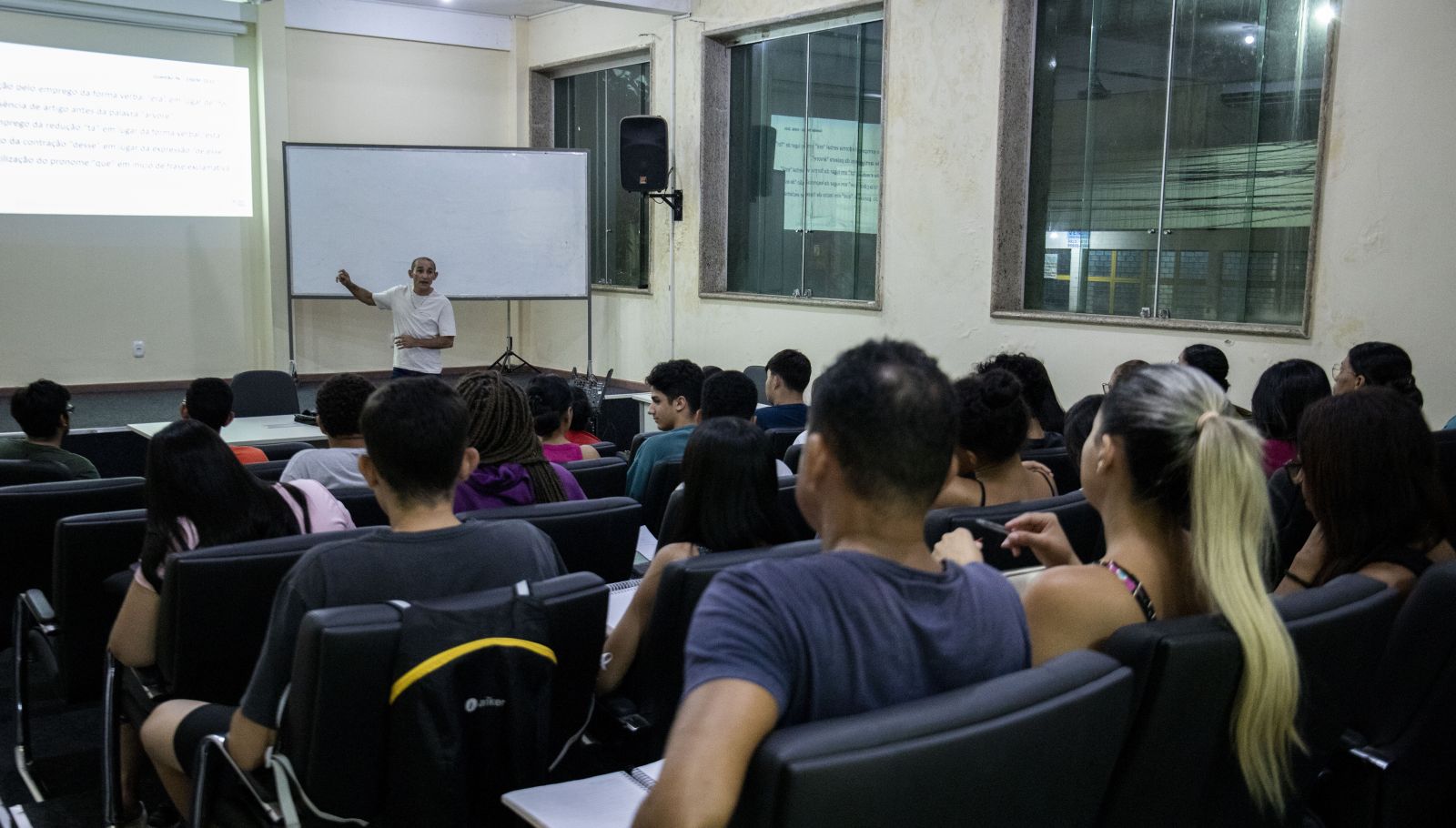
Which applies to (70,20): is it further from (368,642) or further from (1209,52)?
(368,642)

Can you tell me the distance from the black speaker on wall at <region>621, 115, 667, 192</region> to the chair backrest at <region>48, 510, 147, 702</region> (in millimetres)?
6775

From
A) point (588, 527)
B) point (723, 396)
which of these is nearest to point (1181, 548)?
point (588, 527)

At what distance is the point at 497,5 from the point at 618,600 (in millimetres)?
9313

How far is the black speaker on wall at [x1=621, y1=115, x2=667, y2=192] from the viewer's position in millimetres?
9117

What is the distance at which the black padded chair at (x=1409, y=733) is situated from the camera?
1800 millimetres

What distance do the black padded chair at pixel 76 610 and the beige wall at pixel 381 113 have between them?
6.87 m

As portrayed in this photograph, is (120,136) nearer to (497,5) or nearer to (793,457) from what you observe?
(497,5)

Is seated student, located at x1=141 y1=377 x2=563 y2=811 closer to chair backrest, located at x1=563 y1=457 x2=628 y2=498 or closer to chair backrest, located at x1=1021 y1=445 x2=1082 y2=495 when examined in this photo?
chair backrest, located at x1=563 y1=457 x2=628 y2=498

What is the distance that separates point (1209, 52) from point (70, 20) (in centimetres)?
801

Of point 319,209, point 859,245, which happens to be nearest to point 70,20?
point 319,209

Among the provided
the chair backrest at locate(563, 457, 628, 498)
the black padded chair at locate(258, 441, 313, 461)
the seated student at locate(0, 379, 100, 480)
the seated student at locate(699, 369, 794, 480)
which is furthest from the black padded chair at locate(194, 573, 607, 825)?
the black padded chair at locate(258, 441, 313, 461)

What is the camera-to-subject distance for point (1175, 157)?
634cm

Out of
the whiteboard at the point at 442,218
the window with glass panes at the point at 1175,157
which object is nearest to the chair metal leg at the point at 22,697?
the window with glass panes at the point at 1175,157

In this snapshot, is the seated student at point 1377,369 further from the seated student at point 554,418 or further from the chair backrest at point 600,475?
the seated student at point 554,418
